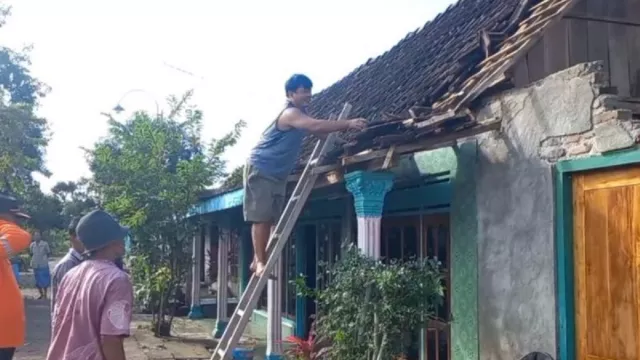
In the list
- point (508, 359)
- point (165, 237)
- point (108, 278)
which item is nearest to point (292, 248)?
point (165, 237)

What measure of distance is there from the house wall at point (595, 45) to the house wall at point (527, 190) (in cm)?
45

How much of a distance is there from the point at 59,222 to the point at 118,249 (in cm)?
3007

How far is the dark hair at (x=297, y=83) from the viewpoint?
627 centimetres

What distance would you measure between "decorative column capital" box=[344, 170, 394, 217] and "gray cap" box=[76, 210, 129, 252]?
2.89 metres

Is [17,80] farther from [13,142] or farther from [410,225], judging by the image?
[410,225]

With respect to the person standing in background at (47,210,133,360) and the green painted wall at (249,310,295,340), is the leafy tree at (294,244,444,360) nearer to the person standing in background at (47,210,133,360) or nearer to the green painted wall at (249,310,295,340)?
the person standing in background at (47,210,133,360)

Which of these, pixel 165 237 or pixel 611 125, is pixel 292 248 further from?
pixel 611 125

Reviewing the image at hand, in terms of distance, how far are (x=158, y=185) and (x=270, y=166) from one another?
6.19 metres

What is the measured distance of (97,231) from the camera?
12.6ft

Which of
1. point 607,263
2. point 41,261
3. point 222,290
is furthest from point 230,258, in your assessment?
point 607,263

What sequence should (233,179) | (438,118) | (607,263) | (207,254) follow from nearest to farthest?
1. (607,263)
2. (438,118)
3. (233,179)
4. (207,254)

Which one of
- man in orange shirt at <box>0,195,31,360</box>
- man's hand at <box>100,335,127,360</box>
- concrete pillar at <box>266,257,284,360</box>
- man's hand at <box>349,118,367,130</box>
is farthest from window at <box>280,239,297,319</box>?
man's hand at <box>100,335,127,360</box>

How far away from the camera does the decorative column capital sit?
644 cm

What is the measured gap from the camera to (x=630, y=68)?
6.29m
